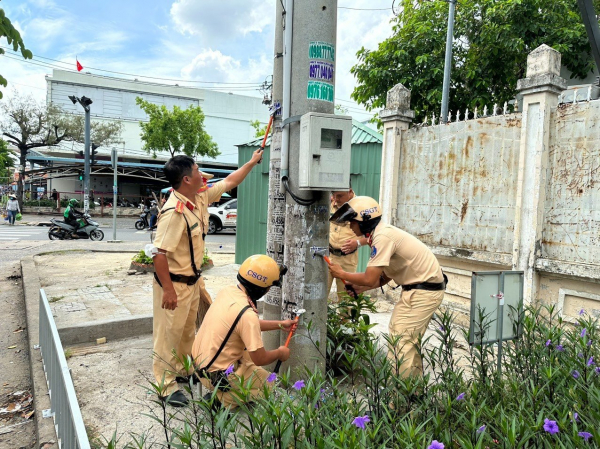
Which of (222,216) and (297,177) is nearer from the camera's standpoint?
(297,177)

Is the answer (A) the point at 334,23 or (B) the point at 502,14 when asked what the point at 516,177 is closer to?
(A) the point at 334,23

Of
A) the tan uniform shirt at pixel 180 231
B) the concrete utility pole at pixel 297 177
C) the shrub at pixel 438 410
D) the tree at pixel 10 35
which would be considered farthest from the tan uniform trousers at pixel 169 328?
the tree at pixel 10 35

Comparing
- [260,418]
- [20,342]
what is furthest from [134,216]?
[260,418]

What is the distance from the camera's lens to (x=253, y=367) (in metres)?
2.84

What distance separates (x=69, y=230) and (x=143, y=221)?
16.4 ft

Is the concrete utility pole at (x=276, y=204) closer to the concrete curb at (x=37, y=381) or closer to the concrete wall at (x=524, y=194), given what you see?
the concrete curb at (x=37, y=381)

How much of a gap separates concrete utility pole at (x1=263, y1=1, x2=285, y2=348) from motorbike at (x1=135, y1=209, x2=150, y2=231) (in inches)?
650

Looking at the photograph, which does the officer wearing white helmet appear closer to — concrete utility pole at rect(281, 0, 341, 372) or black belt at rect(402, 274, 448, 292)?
black belt at rect(402, 274, 448, 292)

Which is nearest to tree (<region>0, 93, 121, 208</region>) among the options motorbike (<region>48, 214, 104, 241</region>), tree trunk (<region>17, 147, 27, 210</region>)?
tree trunk (<region>17, 147, 27, 210</region>)

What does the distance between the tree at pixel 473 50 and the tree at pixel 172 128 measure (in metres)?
17.9

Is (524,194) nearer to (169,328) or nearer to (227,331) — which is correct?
(227,331)

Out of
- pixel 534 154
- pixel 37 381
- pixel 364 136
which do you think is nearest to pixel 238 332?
pixel 37 381

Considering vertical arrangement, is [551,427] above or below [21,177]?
below

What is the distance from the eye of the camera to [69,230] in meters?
13.8
